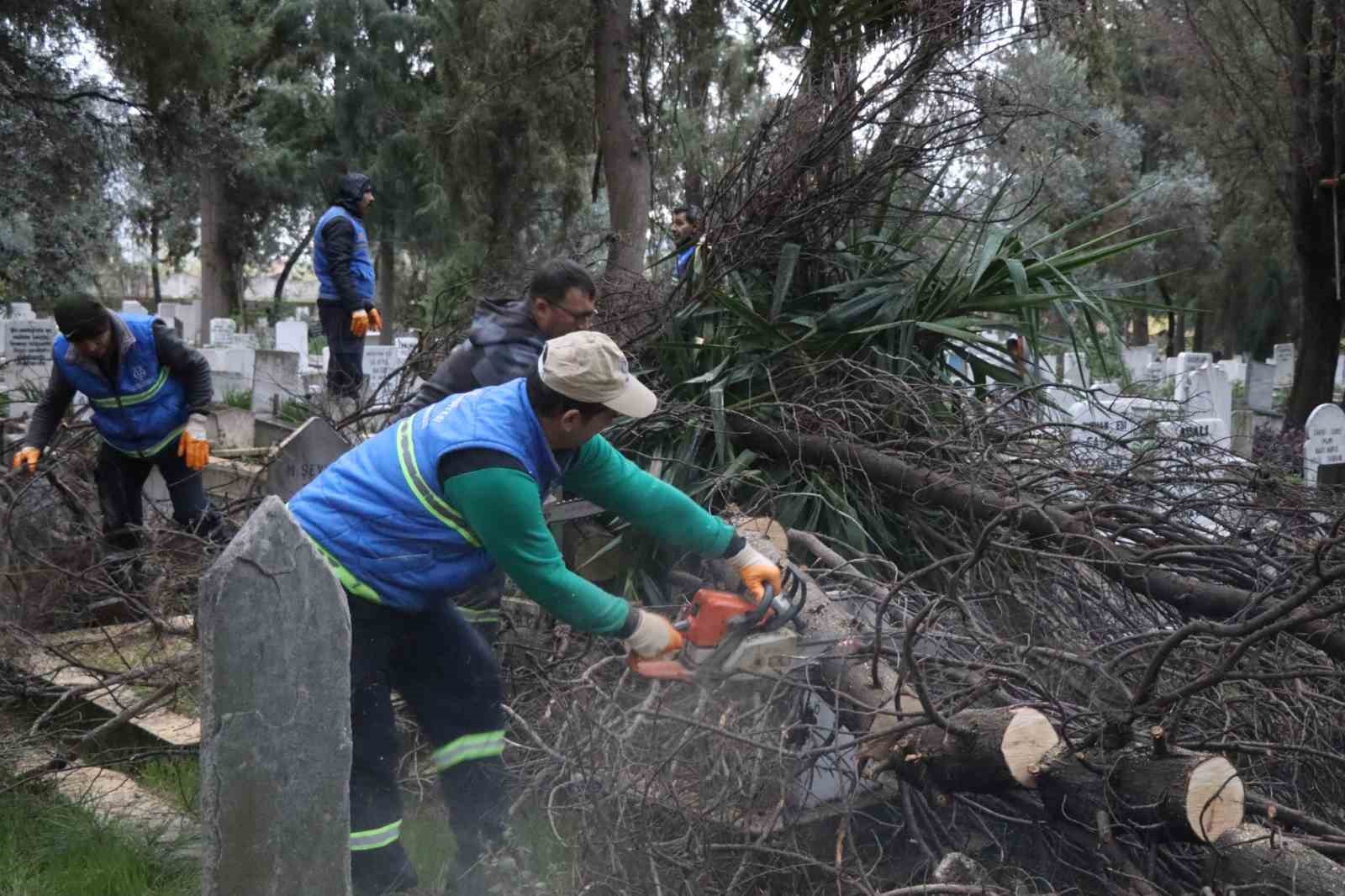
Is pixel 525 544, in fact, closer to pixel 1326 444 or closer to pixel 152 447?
pixel 152 447

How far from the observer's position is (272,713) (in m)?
2.17

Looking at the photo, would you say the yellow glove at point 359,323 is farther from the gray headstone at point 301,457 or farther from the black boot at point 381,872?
the black boot at point 381,872

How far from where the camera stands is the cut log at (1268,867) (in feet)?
8.25

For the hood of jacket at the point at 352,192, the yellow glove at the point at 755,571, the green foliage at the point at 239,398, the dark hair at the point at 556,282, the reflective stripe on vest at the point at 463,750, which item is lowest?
the reflective stripe on vest at the point at 463,750

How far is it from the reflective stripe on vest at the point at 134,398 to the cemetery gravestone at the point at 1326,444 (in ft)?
25.5

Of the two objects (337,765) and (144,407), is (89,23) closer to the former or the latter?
(144,407)

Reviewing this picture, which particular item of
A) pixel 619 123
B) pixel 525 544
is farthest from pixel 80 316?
pixel 619 123

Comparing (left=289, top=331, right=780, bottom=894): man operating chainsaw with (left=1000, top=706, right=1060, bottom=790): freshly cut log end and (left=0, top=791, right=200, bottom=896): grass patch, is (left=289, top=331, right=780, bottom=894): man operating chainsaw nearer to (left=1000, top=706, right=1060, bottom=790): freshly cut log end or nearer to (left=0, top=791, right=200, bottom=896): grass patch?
(left=1000, top=706, right=1060, bottom=790): freshly cut log end

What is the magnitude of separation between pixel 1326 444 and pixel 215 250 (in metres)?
20.2

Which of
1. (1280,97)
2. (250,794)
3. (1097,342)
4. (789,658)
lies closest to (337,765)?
(250,794)

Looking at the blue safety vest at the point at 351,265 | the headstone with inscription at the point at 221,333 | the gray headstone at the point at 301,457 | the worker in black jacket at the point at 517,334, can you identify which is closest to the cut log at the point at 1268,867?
the worker in black jacket at the point at 517,334

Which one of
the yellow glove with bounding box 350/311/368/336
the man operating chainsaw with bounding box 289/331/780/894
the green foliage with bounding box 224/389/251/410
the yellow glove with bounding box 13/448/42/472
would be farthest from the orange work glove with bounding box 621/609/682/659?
the green foliage with bounding box 224/389/251/410

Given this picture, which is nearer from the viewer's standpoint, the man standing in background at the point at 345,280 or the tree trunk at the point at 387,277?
the man standing in background at the point at 345,280

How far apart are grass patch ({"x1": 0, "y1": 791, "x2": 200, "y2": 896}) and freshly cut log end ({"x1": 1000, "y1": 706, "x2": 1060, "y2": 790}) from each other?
91.6 inches
